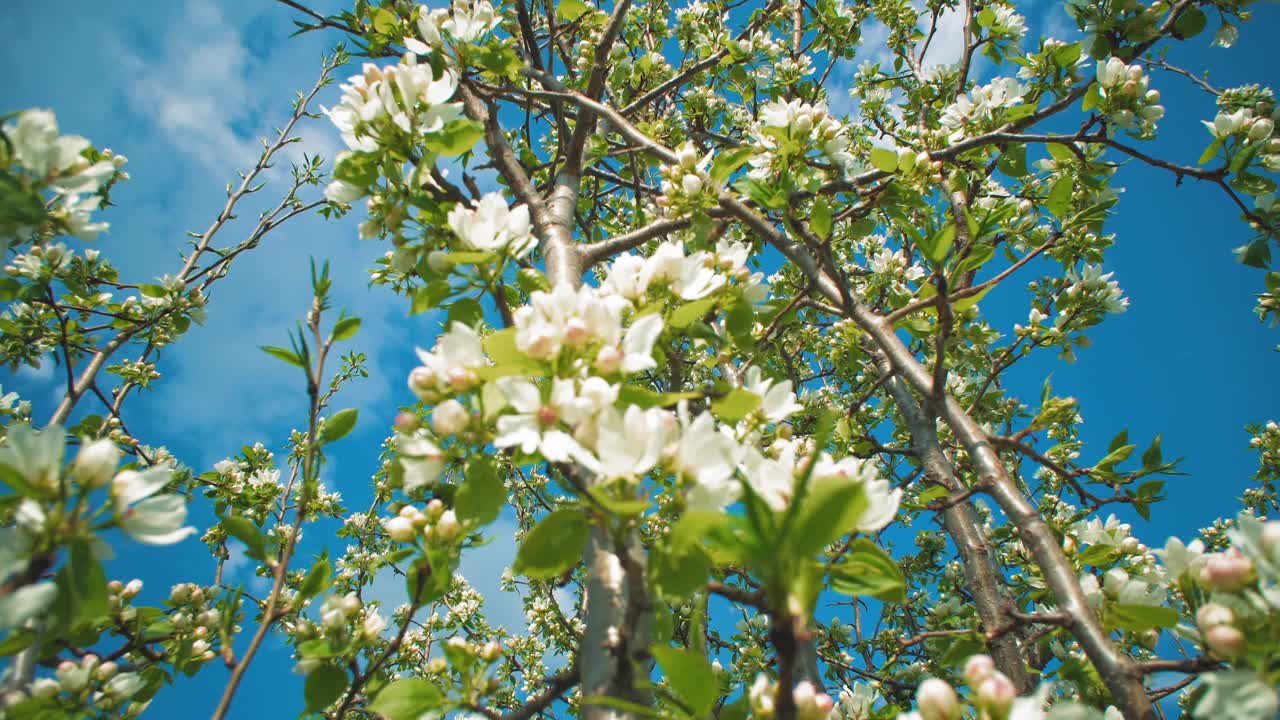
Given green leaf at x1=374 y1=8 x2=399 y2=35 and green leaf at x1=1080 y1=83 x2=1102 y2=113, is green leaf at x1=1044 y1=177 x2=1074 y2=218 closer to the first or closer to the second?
green leaf at x1=1080 y1=83 x2=1102 y2=113

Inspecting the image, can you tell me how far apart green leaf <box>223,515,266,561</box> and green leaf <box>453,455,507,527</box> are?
0.50 m

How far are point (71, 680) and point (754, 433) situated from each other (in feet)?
5.89

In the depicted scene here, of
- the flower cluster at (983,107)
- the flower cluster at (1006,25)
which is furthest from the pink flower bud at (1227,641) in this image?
the flower cluster at (1006,25)

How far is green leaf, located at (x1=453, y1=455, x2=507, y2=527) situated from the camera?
3.55 feet

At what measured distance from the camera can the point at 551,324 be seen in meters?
1.11

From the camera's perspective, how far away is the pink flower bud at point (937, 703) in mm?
968

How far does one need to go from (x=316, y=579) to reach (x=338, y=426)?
0.40 m

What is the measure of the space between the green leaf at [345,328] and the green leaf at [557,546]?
30.5 inches

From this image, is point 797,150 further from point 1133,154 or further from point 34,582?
point 34,582

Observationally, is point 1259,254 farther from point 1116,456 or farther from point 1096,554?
point 1096,554

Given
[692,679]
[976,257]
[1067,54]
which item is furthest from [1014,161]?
[692,679]

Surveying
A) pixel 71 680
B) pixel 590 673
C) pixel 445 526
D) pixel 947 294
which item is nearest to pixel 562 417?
pixel 590 673

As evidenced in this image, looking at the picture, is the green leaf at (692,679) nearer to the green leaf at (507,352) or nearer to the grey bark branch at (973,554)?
the green leaf at (507,352)

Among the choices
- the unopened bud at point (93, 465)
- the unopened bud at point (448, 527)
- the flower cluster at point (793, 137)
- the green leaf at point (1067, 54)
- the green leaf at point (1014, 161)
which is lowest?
the unopened bud at point (93, 465)
